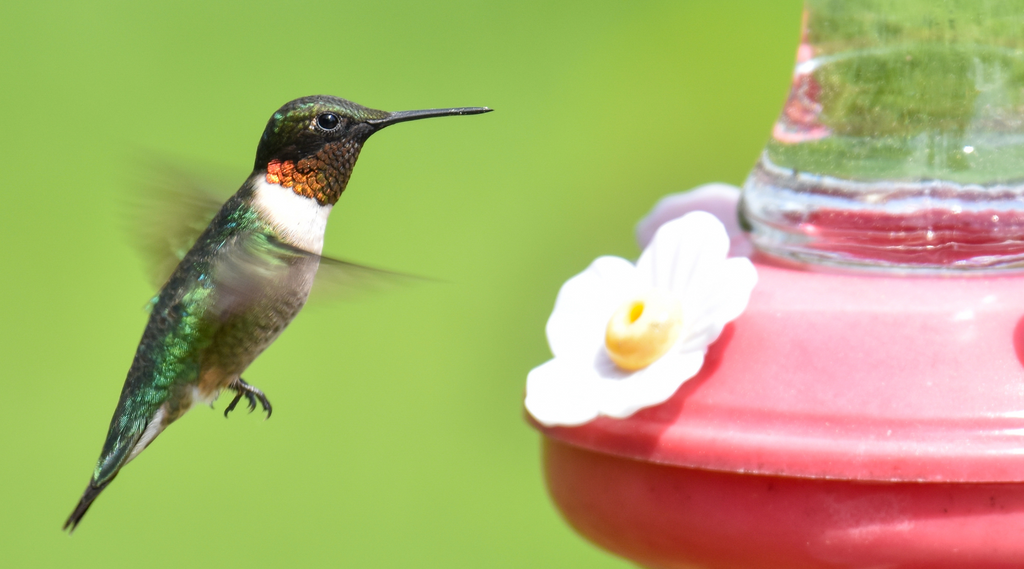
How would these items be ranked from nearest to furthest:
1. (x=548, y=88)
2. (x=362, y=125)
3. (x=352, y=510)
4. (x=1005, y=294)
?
(x=1005, y=294) < (x=362, y=125) < (x=352, y=510) < (x=548, y=88)

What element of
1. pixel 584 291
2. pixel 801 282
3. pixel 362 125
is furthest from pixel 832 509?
pixel 362 125

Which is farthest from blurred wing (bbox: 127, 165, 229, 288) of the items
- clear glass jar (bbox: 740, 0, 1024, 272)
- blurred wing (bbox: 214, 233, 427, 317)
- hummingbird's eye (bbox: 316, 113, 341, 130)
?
clear glass jar (bbox: 740, 0, 1024, 272)

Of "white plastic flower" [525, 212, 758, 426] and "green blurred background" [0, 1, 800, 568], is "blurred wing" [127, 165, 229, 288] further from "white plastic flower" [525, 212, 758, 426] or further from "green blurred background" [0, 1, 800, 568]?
"green blurred background" [0, 1, 800, 568]

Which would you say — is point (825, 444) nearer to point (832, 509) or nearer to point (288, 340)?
point (832, 509)

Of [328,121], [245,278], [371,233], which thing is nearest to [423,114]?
[328,121]

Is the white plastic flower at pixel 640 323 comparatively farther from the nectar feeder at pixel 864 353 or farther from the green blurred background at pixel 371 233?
the green blurred background at pixel 371 233

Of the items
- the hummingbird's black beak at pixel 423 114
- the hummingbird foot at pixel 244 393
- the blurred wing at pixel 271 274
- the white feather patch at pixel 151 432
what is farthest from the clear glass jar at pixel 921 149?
the white feather patch at pixel 151 432
